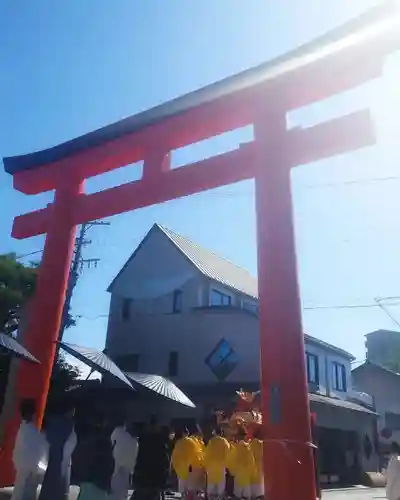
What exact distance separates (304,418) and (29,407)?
325 cm

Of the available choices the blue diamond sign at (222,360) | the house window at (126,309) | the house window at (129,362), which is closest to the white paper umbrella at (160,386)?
the blue diamond sign at (222,360)

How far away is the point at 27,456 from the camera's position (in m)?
6.03

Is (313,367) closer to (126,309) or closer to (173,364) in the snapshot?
(173,364)

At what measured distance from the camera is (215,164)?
7.83m

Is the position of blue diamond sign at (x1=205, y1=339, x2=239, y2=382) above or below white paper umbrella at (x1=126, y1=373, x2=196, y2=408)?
above

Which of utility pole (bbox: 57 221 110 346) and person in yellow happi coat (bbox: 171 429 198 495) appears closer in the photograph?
person in yellow happi coat (bbox: 171 429 198 495)

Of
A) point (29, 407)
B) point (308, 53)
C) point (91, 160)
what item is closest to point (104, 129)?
point (91, 160)

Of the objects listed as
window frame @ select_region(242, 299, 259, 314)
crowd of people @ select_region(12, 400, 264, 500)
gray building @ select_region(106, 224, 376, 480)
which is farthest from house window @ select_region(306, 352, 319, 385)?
crowd of people @ select_region(12, 400, 264, 500)

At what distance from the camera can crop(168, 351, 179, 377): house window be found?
19.2m

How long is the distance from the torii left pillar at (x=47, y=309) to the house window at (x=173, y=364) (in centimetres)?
1110

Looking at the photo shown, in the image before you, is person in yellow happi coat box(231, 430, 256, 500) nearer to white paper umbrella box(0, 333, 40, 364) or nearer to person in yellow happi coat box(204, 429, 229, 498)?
person in yellow happi coat box(204, 429, 229, 498)

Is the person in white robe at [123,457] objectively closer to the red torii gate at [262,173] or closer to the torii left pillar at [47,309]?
the torii left pillar at [47,309]

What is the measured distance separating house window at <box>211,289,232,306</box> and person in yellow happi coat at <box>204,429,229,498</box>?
37.4ft

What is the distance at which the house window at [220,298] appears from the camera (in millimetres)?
19922
